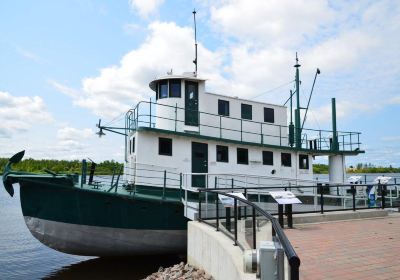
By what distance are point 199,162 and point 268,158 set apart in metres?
3.25

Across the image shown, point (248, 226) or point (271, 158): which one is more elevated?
point (271, 158)

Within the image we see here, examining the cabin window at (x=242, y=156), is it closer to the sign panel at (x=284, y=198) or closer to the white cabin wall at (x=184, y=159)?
the white cabin wall at (x=184, y=159)

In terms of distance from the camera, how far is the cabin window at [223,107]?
1580cm

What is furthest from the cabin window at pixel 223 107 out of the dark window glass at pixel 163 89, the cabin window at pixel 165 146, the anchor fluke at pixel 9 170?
the anchor fluke at pixel 9 170

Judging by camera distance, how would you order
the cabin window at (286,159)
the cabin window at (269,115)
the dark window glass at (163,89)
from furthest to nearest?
the cabin window at (269,115)
the cabin window at (286,159)
the dark window glass at (163,89)

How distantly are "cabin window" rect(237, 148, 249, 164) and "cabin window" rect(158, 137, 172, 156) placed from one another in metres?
2.94

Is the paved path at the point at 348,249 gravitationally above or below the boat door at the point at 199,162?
below

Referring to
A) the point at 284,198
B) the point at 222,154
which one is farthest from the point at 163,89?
the point at 284,198

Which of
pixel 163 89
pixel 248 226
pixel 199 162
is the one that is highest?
pixel 163 89

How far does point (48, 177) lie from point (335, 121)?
13.9m

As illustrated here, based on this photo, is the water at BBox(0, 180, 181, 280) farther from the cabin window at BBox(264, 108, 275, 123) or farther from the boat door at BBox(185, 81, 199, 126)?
the cabin window at BBox(264, 108, 275, 123)

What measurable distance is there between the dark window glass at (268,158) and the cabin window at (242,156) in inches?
34.3

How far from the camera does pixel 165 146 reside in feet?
45.4

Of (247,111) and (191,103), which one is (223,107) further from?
(191,103)
